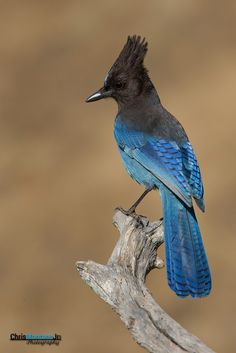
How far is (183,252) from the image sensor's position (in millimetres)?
6609

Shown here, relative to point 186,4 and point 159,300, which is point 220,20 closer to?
point 186,4

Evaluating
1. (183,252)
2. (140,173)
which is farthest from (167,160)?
(183,252)

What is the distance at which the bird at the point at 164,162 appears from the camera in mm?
6512

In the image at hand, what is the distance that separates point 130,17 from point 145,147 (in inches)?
279

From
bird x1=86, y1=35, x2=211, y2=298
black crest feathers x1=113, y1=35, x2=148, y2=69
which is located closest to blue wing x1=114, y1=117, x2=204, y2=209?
bird x1=86, y1=35, x2=211, y2=298

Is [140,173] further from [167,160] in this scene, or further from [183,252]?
[183,252]

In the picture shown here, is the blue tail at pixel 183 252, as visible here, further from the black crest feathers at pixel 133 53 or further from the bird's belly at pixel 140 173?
the black crest feathers at pixel 133 53

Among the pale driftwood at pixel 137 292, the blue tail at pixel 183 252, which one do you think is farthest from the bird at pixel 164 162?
the pale driftwood at pixel 137 292

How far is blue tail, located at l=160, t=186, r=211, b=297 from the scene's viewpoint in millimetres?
6375

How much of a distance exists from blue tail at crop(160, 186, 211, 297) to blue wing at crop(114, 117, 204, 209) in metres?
0.09

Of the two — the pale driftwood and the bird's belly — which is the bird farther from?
the pale driftwood

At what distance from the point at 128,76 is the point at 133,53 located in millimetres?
189

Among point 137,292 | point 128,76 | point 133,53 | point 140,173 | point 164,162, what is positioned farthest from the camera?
point 128,76

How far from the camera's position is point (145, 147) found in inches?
292
